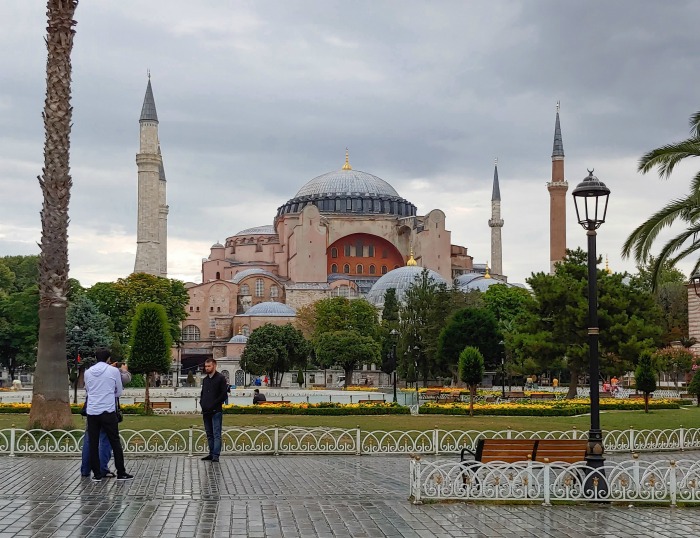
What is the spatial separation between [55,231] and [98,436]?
6.11m

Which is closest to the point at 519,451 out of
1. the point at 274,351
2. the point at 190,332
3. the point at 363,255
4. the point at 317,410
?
the point at 317,410

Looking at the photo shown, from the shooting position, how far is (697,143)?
14367 mm

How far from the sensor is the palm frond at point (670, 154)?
1427 centimetres

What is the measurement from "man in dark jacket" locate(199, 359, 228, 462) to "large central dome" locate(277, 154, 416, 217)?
67.7 metres

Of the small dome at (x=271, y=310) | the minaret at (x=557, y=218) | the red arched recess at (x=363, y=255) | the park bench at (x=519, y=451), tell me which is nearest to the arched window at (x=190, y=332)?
the small dome at (x=271, y=310)

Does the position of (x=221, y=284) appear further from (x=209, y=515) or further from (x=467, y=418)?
(x=209, y=515)

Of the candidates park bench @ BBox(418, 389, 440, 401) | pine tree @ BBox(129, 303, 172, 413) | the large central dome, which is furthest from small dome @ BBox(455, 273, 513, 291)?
pine tree @ BBox(129, 303, 172, 413)

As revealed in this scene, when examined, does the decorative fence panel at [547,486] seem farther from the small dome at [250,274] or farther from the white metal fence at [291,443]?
the small dome at [250,274]

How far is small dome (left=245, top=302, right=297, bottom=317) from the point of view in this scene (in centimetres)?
6569

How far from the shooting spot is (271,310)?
218ft

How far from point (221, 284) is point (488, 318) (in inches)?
1443

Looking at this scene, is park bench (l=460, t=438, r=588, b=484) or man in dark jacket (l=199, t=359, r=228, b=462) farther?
man in dark jacket (l=199, t=359, r=228, b=462)

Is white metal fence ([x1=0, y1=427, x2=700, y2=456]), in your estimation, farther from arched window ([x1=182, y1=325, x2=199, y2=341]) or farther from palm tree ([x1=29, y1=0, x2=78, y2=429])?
arched window ([x1=182, y1=325, x2=199, y2=341])

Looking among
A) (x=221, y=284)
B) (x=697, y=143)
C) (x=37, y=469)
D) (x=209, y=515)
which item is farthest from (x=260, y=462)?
(x=221, y=284)
